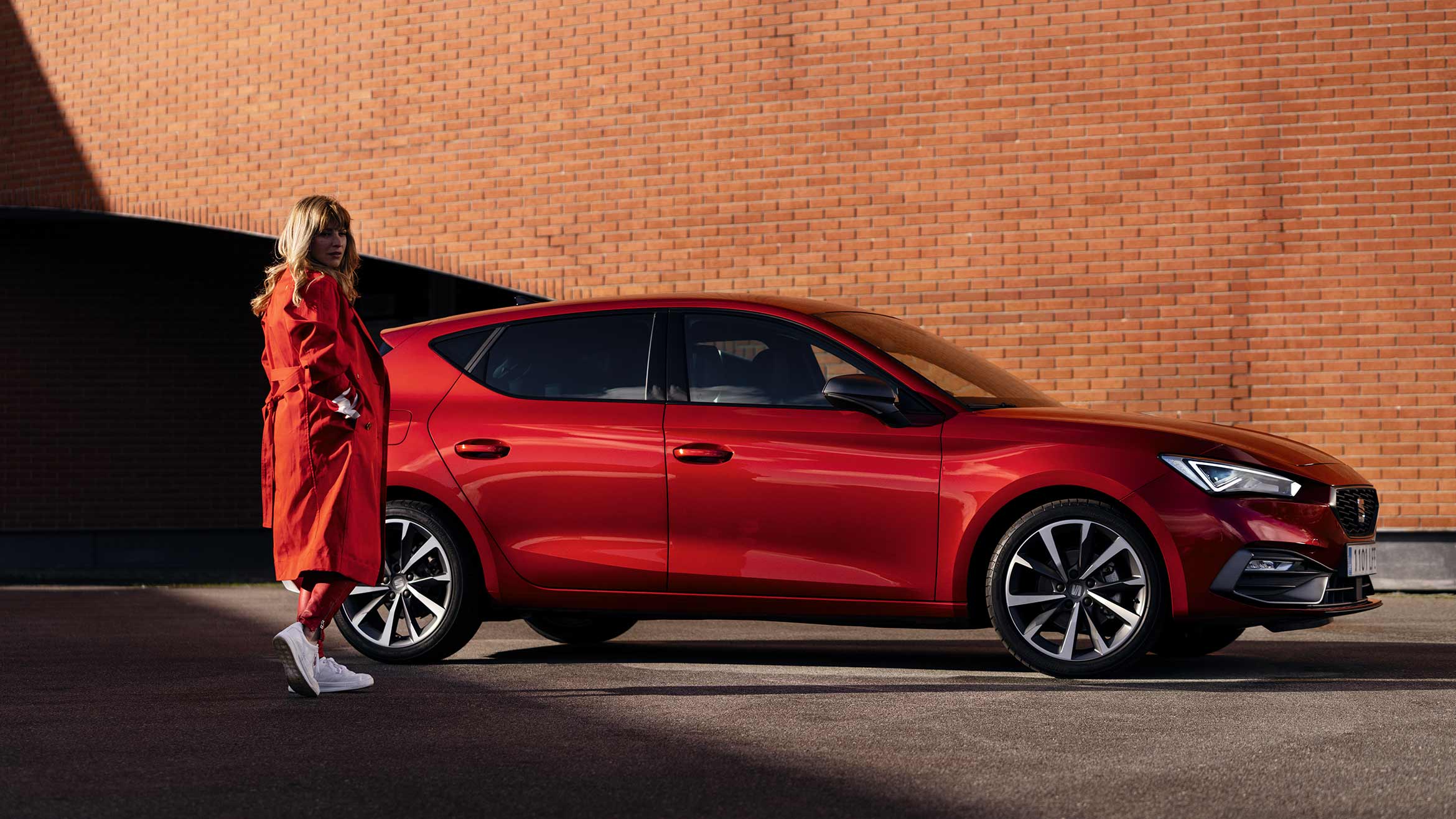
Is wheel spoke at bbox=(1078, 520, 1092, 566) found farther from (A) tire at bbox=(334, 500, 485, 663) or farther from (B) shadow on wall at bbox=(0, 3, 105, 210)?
(B) shadow on wall at bbox=(0, 3, 105, 210)

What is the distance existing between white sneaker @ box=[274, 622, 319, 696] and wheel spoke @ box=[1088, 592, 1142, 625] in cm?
298

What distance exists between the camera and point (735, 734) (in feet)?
17.6

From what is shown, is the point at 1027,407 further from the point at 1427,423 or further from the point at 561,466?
the point at 1427,423

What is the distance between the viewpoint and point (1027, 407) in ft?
22.8

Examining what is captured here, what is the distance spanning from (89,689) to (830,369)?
327cm

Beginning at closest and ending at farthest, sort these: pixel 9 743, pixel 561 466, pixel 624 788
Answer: pixel 624 788
pixel 9 743
pixel 561 466

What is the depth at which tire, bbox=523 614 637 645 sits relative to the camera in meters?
8.23

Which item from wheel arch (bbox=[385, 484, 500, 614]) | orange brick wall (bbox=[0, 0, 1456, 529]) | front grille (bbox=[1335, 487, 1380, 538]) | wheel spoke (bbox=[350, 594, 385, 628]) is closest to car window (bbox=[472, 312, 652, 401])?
wheel arch (bbox=[385, 484, 500, 614])

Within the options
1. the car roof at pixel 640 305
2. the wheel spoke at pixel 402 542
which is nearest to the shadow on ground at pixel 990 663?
the wheel spoke at pixel 402 542

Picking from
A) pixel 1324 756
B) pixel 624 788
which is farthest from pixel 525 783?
pixel 1324 756

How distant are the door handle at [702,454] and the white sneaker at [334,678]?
5.07 feet

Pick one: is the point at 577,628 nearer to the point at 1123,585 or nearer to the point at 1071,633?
the point at 1071,633

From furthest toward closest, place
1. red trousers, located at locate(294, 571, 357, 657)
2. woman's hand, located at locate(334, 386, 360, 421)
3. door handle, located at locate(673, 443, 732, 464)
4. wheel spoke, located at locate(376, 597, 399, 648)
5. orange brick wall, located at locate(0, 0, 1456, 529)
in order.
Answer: orange brick wall, located at locate(0, 0, 1456, 529), wheel spoke, located at locate(376, 597, 399, 648), door handle, located at locate(673, 443, 732, 464), red trousers, located at locate(294, 571, 357, 657), woman's hand, located at locate(334, 386, 360, 421)

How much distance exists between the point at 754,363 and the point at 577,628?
2.03 metres
